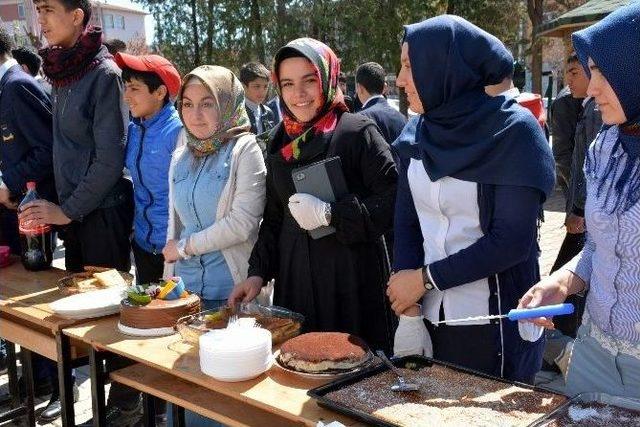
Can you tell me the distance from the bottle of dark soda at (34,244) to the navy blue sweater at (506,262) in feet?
7.09

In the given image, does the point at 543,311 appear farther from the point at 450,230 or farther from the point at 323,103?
the point at 323,103

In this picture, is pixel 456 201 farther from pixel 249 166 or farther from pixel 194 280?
pixel 194 280

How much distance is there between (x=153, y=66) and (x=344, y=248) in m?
1.40

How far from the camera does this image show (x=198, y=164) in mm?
2764

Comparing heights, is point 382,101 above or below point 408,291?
above

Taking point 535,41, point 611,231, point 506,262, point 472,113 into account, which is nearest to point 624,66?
point 611,231

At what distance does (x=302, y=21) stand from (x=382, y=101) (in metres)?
12.8

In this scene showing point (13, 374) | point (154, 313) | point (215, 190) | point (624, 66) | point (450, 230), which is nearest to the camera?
point (624, 66)

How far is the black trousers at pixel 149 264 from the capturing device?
3217 mm

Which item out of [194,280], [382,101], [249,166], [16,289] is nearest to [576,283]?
[249,166]

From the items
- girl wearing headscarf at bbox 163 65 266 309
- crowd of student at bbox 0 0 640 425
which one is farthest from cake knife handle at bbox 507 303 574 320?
girl wearing headscarf at bbox 163 65 266 309

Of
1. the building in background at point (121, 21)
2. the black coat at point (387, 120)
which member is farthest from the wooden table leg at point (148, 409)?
the building in background at point (121, 21)

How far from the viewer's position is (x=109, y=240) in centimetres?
334

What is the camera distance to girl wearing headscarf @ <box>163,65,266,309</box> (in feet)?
8.66
